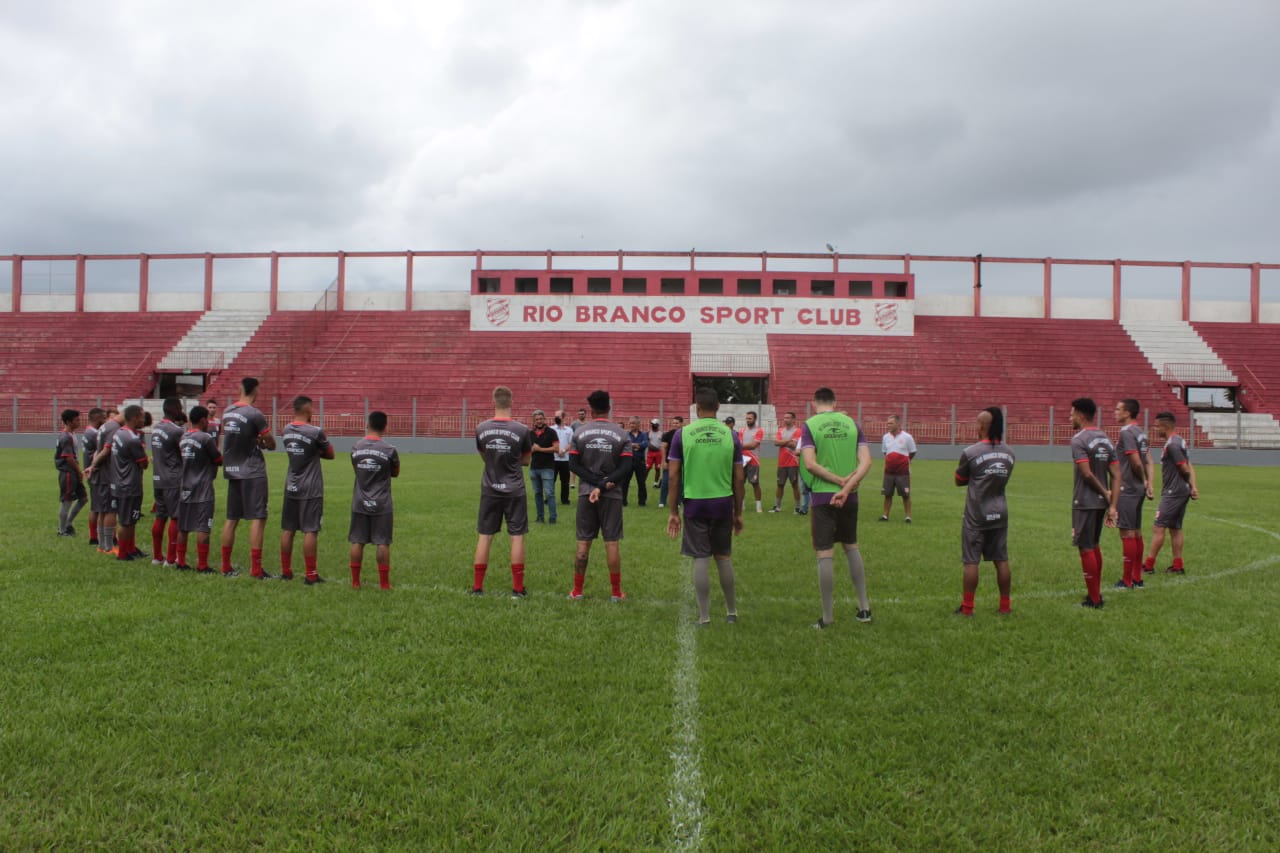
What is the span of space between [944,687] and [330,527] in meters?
8.74

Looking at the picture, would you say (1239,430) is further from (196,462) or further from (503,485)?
(196,462)

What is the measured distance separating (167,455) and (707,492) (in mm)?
6058

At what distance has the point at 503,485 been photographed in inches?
273

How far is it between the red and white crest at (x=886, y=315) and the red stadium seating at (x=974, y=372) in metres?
1.10

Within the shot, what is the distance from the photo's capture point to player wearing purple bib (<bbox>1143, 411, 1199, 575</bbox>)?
8188 mm

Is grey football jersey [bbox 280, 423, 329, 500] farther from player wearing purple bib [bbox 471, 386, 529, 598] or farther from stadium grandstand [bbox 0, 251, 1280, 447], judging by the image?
stadium grandstand [bbox 0, 251, 1280, 447]

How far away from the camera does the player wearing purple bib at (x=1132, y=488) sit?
7.53m

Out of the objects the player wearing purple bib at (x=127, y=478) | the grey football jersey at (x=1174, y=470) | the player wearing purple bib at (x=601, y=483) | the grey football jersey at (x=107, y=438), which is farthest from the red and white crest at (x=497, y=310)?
the grey football jersey at (x=1174, y=470)

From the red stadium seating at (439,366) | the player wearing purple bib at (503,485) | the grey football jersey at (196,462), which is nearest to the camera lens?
the player wearing purple bib at (503,485)

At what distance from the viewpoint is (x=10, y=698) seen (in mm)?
4277

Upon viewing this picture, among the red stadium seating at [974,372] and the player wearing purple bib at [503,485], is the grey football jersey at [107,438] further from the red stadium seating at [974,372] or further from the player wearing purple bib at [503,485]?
the red stadium seating at [974,372]

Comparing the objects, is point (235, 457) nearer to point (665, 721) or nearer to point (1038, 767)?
point (665, 721)

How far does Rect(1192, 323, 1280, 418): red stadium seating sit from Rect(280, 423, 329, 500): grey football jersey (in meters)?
40.7

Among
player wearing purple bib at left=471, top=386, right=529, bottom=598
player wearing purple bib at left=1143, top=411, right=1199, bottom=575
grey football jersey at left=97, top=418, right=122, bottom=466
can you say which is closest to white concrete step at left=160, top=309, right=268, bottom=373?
grey football jersey at left=97, top=418, right=122, bottom=466
